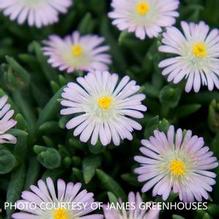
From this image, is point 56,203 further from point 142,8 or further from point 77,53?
point 142,8

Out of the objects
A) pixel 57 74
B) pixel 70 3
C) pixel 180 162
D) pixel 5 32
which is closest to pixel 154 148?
pixel 180 162

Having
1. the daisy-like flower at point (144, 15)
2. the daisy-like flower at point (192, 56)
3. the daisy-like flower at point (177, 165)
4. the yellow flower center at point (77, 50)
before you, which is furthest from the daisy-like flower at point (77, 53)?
the daisy-like flower at point (177, 165)

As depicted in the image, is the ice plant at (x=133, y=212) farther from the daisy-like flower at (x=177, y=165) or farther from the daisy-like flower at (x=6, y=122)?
the daisy-like flower at (x=6, y=122)

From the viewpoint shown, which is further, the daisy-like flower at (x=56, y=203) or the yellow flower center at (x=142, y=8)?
the yellow flower center at (x=142, y=8)

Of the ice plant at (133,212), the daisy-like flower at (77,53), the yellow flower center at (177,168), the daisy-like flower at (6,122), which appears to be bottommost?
the ice plant at (133,212)

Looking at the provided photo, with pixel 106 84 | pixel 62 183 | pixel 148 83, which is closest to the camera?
pixel 62 183

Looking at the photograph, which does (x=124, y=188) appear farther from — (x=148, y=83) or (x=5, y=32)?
(x=5, y=32)

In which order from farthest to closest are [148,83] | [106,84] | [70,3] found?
1. [70,3]
2. [148,83]
3. [106,84]

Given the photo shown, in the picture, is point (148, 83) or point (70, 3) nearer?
point (148, 83)
